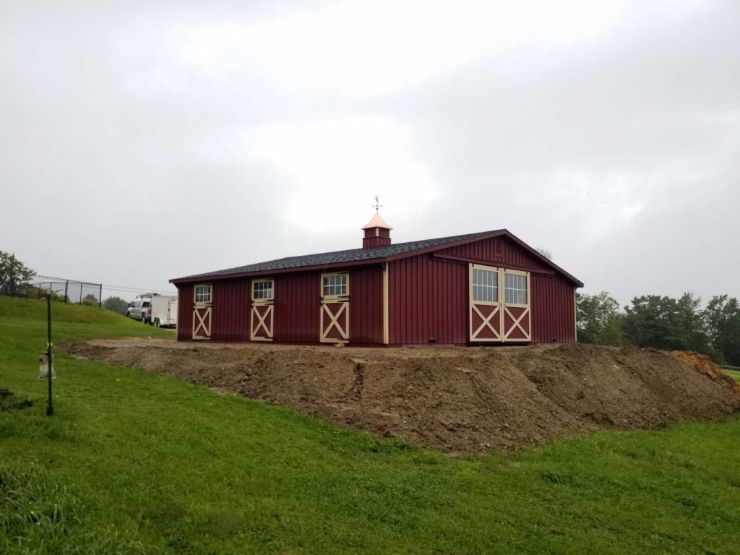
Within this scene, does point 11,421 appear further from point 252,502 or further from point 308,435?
point 308,435

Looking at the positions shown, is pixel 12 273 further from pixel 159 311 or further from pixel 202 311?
pixel 202 311

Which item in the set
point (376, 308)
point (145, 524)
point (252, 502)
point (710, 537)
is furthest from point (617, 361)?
point (145, 524)

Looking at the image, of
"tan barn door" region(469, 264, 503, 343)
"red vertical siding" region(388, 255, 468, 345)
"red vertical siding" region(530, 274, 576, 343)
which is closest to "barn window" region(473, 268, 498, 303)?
"tan barn door" region(469, 264, 503, 343)

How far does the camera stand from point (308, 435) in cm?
812

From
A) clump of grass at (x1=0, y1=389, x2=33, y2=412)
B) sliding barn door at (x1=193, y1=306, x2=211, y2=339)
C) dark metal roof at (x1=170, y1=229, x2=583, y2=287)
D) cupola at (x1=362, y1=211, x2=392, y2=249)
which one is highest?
cupola at (x1=362, y1=211, x2=392, y2=249)

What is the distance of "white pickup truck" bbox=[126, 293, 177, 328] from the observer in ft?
133

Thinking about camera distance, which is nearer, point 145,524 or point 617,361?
point 145,524

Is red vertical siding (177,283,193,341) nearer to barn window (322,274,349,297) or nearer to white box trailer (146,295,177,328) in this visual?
barn window (322,274,349,297)

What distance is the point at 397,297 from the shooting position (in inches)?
597

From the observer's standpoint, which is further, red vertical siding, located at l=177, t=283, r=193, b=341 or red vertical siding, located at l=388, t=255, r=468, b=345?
red vertical siding, located at l=177, t=283, r=193, b=341

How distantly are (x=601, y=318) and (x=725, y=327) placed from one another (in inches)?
1027

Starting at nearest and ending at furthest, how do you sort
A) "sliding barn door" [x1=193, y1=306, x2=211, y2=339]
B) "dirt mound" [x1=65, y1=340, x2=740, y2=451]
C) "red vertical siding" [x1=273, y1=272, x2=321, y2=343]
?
"dirt mound" [x1=65, y1=340, x2=740, y2=451], "red vertical siding" [x1=273, y1=272, x2=321, y2=343], "sliding barn door" [x1=193, y1=306, x2=211, y2=339]

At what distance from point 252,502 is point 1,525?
2045mm

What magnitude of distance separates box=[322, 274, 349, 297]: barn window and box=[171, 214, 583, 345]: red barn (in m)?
0.03
